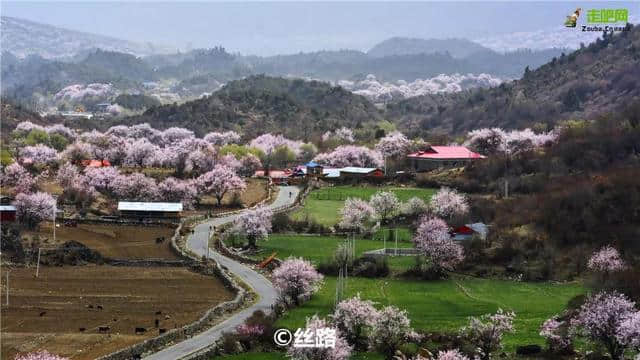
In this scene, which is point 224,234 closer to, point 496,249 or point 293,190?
point 496,249

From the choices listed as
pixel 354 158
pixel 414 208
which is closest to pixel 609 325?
pixel 414 208

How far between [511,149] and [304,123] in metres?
85.1

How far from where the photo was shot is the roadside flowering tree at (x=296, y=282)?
46.6m

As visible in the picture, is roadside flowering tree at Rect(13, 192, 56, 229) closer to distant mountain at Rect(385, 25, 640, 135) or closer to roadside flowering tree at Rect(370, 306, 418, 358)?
roadside flowering tree at Rect(370, 306, 418, 358)

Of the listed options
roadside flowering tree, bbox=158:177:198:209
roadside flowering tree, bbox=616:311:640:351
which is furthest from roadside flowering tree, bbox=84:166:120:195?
roadside flowering tree, bbox=616:311:640:351

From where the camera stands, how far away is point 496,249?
59219 millimetres

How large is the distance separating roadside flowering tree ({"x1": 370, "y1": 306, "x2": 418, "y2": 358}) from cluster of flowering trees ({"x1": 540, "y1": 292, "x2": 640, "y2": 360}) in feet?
19.4

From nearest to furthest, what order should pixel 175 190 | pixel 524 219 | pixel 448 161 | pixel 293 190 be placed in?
pixel 524 219 → pixel 175 190 → pixel 293 190 → pixel 448 161

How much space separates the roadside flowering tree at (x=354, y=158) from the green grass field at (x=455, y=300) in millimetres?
65337

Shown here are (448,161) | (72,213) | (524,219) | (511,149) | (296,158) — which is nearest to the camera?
(524,219)

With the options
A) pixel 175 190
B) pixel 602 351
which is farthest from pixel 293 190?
pixel 602 351

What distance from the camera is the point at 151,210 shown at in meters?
81.9

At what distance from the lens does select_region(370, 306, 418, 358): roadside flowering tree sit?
114ft

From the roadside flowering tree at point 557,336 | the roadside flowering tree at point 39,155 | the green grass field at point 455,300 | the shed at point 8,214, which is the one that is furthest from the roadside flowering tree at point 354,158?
the roadside flowering tree at point 557,336
